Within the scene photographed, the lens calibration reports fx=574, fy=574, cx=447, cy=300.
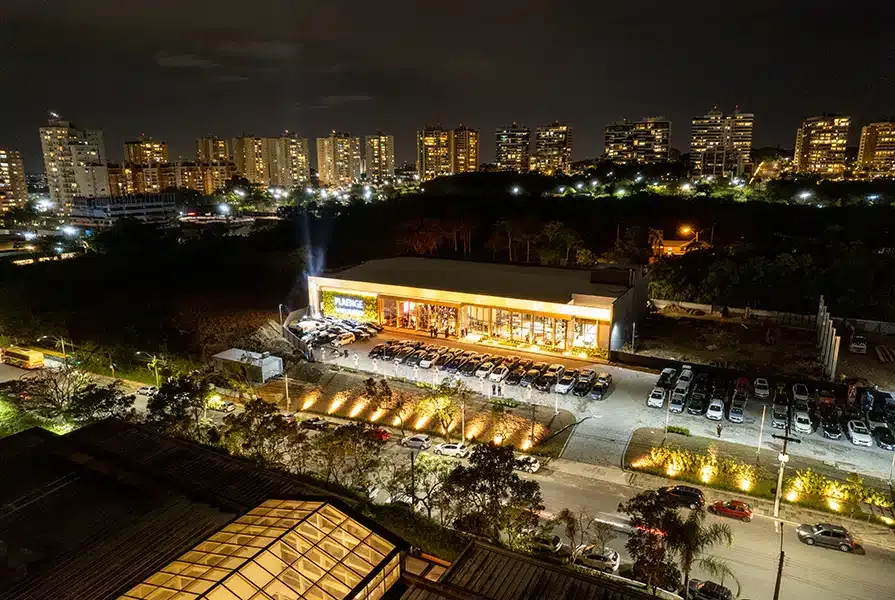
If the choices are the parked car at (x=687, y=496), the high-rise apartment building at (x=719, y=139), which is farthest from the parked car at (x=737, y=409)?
the high-rise apartment building at (x=719, y=139)

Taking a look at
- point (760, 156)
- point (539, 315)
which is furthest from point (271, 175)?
point (539, 315)

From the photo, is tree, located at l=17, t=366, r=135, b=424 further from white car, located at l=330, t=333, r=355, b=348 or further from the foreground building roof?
white car, located at l=330, t=333, r=355, b=348

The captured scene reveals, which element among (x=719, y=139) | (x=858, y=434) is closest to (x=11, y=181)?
(x=858, y=434)

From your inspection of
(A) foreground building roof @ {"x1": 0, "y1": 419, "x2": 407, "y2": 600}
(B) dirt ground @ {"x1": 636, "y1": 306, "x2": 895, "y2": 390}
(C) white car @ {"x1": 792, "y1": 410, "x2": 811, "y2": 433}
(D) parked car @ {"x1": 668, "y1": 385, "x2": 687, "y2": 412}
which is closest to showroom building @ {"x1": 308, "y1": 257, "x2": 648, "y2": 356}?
(B) dirt ground @ {"x1": 636, "y1": 306, "x2": 895, "y2": 390}

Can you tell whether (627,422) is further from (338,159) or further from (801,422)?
(338,159)

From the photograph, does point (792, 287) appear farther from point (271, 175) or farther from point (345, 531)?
point (271, 175)
